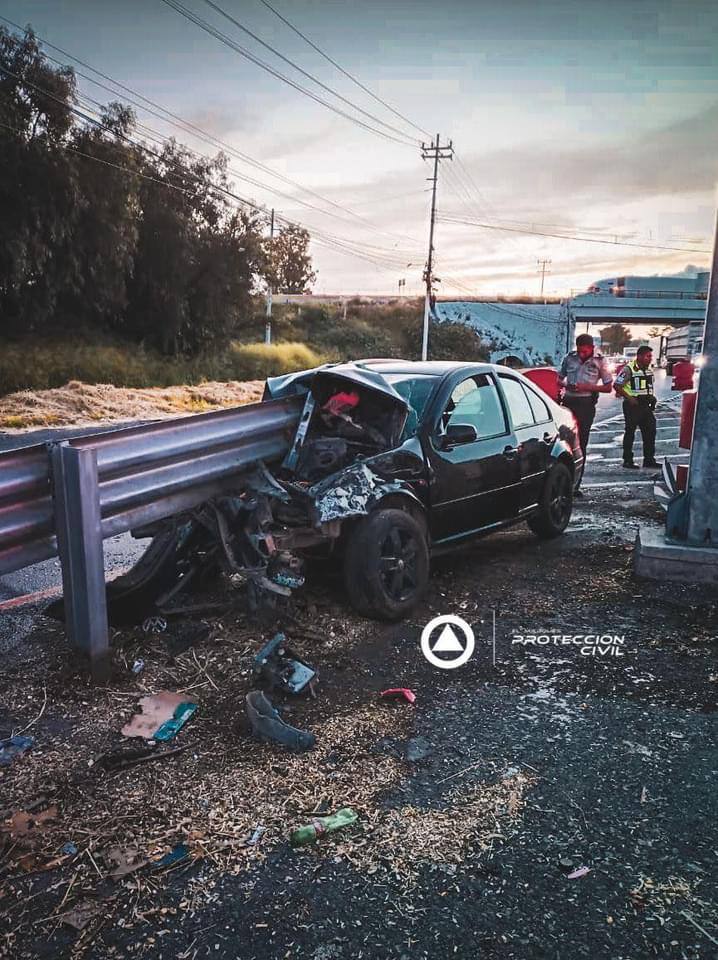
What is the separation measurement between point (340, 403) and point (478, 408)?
1.23 m

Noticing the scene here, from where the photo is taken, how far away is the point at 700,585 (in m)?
5.40

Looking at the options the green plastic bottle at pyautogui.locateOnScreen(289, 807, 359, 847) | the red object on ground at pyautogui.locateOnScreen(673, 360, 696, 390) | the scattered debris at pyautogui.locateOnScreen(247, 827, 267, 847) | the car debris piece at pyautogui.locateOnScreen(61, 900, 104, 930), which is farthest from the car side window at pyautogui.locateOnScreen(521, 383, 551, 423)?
the car debris piece at pyautogui.locateOnScreen(61, 900, 104, 930)

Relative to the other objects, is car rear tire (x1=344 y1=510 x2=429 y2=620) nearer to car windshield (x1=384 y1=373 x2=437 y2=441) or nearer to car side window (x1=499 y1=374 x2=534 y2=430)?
car windshield (x1=384 y1=373 x2=437 y2=441)

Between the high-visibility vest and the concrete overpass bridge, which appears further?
the concrete overpass bridge

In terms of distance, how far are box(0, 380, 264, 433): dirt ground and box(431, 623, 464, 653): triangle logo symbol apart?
12.6 meters

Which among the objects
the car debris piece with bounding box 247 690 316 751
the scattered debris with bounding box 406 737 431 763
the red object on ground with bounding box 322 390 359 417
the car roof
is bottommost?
the scattered debris with bounding box 406 737 431 763

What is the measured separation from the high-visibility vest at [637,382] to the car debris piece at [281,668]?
860cm

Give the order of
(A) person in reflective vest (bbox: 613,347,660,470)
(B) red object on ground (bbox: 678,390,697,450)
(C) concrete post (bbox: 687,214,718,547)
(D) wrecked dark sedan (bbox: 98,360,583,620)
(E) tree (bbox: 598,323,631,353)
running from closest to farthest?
1. (D) wrecked dark sedan (bbox: 98,360,583,620)
2. (C) concrete post (bbox: 687,214,718,547)
3. (B) red object on ground (bbox: 678,390,697,450)
4. (A) person in reflective vest (bbox: 613,347,660,470)
5. (E) tree (bbox: 598,323,631,353)

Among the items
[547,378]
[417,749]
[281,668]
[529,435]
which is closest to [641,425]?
[547,378]

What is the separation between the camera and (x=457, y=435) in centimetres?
516

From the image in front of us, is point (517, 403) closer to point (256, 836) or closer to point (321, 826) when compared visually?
point (321, 826)

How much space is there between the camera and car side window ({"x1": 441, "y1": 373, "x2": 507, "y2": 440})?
5.53m

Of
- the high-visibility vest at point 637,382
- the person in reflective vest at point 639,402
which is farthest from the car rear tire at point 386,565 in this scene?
the high-visibility vest at point 637,382

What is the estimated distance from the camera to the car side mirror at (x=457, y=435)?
516 cm
